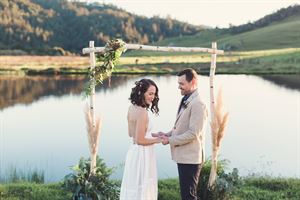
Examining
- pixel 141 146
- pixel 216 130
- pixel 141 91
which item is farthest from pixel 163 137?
pixel 216 130

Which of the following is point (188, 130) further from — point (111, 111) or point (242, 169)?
point (111, 111)

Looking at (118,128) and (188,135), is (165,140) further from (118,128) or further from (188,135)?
(118,128)

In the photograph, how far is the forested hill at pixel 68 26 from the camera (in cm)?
9962

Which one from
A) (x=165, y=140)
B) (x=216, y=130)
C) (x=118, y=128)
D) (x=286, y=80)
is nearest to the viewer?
(x=165, y=140)

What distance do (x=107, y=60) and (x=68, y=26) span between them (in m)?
112

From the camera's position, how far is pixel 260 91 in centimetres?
2783

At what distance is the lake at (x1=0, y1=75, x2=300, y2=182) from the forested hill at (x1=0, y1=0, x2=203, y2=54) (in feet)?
203

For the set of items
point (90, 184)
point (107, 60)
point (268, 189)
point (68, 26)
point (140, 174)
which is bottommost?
point (268, 189)

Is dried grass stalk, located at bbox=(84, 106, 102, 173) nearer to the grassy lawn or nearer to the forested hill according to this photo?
the grassy lawn

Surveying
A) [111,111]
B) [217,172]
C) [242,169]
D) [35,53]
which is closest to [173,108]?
[111,111]

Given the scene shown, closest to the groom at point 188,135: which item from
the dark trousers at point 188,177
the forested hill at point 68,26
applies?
the dark trousers at point 188,177

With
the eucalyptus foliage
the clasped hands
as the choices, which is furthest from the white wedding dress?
the eucalyptus foliage

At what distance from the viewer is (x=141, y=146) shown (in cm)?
597

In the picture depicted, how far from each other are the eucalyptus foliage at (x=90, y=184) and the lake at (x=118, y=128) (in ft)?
3.56
